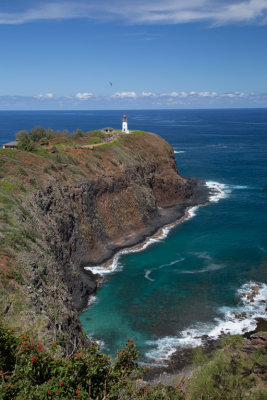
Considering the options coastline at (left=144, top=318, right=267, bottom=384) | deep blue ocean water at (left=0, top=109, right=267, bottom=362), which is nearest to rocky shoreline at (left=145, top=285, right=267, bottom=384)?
coastline at (left=144, top=318, right=267, bottom=384)

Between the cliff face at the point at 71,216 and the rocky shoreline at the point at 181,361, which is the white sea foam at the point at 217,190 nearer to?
the cliff face at the point at 71,216

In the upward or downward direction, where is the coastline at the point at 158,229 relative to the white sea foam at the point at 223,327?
upward

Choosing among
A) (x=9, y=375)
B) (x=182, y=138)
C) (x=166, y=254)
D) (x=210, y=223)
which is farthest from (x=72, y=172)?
(x=182, y=138)

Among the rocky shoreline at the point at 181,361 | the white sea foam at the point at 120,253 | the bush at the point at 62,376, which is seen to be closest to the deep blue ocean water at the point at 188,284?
the white sea foam at the point at 120,253

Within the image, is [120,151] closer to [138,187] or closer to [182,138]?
[138,187]

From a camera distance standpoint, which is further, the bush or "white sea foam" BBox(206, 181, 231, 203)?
"white sea foam" BBox(206, 181, 231, 203)

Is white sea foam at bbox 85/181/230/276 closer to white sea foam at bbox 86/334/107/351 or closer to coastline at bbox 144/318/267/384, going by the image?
white sea foam at bbox 86/334/107/351
